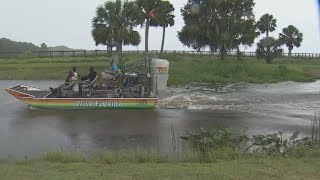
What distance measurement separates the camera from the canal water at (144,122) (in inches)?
560

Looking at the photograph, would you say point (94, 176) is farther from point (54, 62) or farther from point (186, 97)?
point (54, 62)

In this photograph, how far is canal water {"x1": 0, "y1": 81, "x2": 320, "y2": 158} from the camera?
14.2 m

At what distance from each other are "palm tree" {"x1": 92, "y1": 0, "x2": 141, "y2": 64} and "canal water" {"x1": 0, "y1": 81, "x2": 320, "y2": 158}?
19056 mm

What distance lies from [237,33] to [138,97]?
100ft

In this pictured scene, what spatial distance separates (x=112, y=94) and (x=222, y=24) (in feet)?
98.0

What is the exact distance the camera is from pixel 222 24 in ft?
165

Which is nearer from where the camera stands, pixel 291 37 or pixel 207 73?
pixel 207 73

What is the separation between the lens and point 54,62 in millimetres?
51625

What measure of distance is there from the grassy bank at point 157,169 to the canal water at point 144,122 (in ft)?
9.49

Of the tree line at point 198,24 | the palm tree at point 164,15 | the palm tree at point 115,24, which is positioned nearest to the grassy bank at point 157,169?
the tree line at point 198,24

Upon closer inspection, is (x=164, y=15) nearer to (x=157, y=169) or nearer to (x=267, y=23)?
(x=267, y=23)

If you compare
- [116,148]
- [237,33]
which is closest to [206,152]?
[116,148]

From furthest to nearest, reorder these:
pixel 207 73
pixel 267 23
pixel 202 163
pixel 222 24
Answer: pixel 267 23 → pixel 222 24 → pixel 207 73 → pixel 202 163

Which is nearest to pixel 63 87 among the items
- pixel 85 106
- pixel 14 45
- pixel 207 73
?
pixel 85 106
